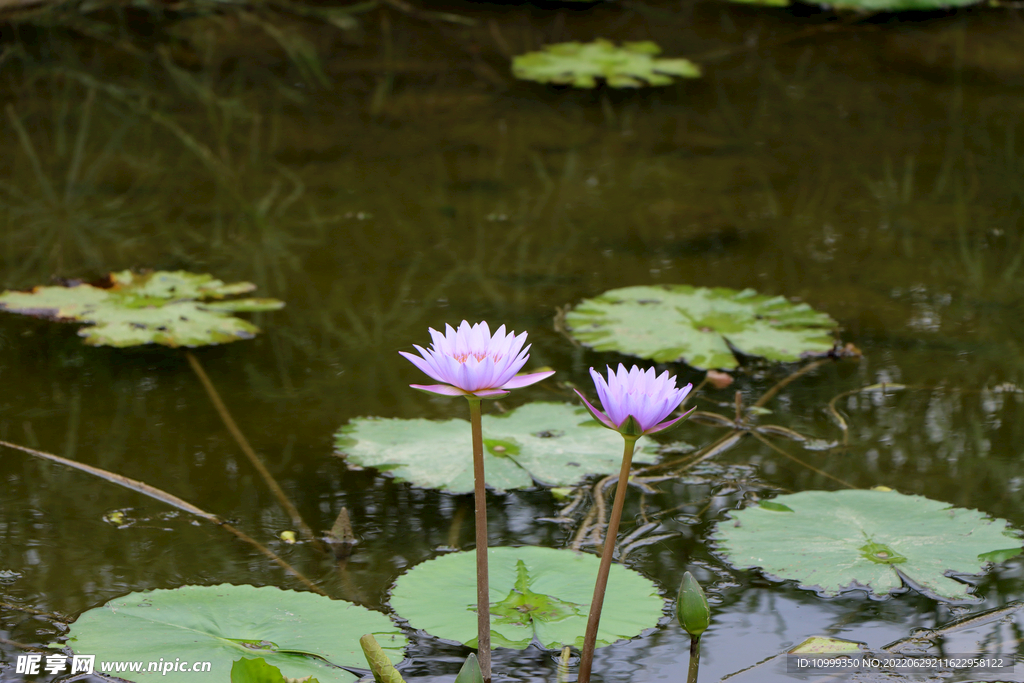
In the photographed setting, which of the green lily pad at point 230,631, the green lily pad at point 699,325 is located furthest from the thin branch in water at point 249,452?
the green lily pad at point 699,325

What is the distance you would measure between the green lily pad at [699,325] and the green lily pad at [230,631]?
86cm

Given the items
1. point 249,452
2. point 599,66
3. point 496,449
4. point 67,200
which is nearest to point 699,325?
point 496,449

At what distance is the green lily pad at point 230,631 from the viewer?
1.04 meters

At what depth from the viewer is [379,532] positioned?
135cm

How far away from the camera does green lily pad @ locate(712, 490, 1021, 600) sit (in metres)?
1.22

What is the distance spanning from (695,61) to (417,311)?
2.40 metres

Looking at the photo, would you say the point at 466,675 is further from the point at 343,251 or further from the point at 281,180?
the point at 281,180

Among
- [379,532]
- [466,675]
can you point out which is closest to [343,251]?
[379,532]

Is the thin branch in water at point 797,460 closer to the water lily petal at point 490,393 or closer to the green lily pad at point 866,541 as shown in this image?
the green lily pad at point 866,541

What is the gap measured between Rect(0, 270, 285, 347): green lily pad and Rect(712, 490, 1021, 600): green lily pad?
1046 mm

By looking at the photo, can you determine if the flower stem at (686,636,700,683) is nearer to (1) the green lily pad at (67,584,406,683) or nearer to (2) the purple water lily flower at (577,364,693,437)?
(2) the purple water lily flower at (577,364,693,437)

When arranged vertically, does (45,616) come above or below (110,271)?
below

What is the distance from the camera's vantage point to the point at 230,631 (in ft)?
3.56

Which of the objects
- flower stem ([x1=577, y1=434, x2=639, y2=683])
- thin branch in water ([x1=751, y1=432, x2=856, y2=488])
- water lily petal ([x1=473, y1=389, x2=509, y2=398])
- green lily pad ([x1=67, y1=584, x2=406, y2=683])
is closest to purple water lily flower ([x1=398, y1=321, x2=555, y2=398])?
water lily petal ([x1=473, y1=389, x2=509, y2=398])
